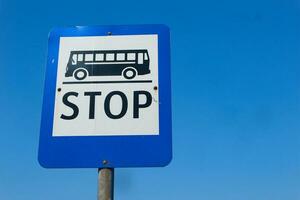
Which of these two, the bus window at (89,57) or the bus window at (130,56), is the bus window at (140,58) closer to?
the bus window at (130,56)

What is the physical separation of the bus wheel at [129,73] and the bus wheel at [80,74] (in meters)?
0.17

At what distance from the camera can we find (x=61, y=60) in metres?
1.51

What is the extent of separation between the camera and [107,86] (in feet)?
4.67

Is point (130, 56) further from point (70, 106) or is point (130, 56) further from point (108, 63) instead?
point (70, 106)

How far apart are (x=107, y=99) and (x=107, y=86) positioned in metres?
0.06

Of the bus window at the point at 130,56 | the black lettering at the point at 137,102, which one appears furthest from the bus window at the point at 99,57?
the black lettering at the point at 137,102

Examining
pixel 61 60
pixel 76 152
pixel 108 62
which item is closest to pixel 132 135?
pixel 76 152

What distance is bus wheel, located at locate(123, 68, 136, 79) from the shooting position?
4.75 ft

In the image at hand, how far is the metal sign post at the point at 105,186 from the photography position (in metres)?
1.14

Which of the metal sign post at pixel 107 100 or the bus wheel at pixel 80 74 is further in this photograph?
the bus wheel at pixel 80 74

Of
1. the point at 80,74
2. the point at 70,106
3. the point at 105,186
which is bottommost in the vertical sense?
the point at 105,186

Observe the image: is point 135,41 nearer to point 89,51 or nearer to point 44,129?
point 89,51

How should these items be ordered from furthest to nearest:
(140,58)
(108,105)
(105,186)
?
1. (140,58)
2. (108,105)
3. (105,186)

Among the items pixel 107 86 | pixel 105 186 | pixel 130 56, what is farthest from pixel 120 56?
pixel 105 186
